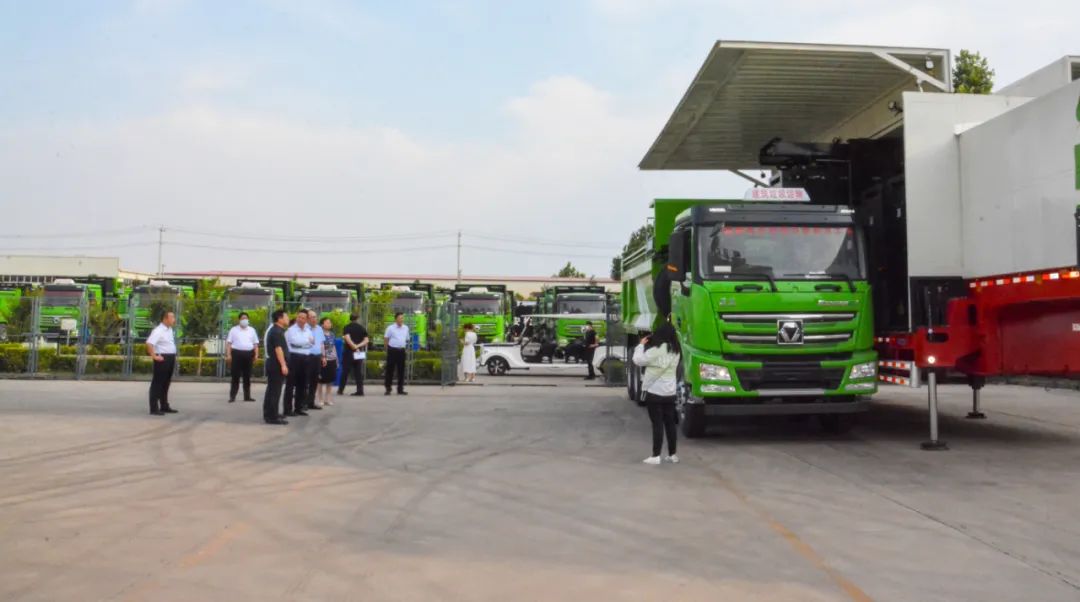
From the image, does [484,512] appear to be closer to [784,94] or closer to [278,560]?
[278,560]

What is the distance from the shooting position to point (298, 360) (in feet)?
46.2

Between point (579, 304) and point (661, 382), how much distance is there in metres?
22.5

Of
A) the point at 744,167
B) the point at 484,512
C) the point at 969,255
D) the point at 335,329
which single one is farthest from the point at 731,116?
the point at 335,329

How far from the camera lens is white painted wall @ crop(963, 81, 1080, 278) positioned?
8648mm

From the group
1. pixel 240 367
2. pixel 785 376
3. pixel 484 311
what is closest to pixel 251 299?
pixel 484 311

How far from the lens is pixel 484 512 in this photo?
7180 millimetres

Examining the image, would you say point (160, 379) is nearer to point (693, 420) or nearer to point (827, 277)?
point (693, 420)

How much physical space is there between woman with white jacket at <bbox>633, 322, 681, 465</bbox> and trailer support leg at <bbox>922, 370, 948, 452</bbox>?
324cm

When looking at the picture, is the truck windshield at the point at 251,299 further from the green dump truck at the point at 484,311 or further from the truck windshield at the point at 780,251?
the truck windshield at the point at 780,251

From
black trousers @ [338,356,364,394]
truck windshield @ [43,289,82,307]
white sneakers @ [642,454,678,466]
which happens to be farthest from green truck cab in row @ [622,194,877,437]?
truck windshield @ [43,289,82,307]

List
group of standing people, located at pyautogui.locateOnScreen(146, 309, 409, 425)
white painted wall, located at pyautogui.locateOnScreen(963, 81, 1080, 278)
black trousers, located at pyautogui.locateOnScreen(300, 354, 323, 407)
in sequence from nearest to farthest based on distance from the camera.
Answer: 1. white painted wall, located at pyautogui.locateOnScreen(963, 81, 1080, 278)
2. group of standing people, located at pyautogui.locateOnScreen(146, 309, 409, 425)
3. black trousers, located at pyautogui.locateOnScreen(300, 354, 323, 407)

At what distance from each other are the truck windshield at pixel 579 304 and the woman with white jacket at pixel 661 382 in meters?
22.1

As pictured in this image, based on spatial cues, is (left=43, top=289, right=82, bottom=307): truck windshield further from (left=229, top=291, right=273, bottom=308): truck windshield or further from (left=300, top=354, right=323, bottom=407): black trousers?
(left=300, top=354, right=323, bottom=407): black trousers

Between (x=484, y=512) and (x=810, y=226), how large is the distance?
6.19m
